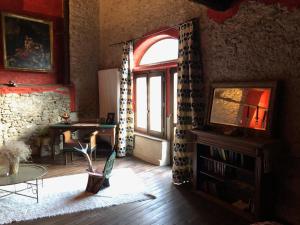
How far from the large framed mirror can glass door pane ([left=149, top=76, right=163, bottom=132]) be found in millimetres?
1763

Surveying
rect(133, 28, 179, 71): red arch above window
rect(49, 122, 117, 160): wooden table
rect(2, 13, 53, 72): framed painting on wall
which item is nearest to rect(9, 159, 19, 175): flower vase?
rect(49, 122, 117, 160): wooden table

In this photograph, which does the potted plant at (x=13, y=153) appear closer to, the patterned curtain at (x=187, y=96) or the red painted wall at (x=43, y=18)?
the patterned curtain at (x=187, y=96)

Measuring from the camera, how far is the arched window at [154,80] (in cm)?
512

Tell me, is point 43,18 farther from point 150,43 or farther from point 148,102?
point 148,102

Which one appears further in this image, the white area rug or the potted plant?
the potted plant

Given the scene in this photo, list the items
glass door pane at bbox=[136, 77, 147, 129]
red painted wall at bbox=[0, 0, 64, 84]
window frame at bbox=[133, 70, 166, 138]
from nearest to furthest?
window frame at bbox=[133, 70, 166, 138]
red painted wall at bbox=[0, 0, 64, 84]
glass door pane at bbox=[136, 77, 147, 129]

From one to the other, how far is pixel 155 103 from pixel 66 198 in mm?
2747

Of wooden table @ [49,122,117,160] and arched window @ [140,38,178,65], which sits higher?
arched window @ [140,38,178,65]

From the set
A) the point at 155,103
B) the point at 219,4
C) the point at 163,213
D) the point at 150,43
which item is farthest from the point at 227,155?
the point at 150,43

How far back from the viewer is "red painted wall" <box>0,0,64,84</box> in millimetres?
5395

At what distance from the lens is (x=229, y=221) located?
302 cm

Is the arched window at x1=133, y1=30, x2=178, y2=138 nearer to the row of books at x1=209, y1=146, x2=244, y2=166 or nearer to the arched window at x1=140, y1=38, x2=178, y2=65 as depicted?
the arched window at x1=140, y1=38, x2=178, y2=65

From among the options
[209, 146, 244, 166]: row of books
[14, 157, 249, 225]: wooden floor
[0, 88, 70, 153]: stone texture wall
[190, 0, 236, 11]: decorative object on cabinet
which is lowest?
[14, 157, 249, 225]: wooden floor

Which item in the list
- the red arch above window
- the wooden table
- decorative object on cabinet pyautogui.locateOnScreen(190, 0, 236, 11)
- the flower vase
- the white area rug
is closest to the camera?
A: the white area rug
